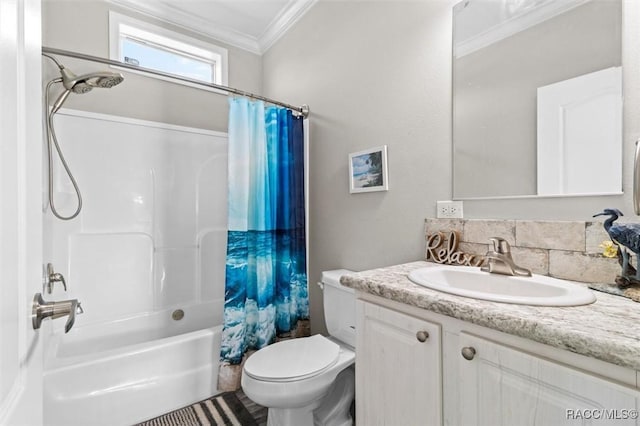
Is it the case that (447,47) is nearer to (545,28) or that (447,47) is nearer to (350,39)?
(545,28)


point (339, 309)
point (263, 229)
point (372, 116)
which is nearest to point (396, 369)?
point (339, 309)

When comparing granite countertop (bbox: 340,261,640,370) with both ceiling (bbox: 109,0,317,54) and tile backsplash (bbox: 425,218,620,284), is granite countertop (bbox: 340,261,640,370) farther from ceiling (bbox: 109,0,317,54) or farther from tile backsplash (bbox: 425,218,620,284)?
ceiling (bbox: 109,0,317,54)

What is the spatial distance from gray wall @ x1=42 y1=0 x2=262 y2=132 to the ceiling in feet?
0.21

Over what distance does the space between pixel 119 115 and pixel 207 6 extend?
1073 millimetres

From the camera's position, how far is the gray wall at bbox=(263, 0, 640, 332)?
3.81ft

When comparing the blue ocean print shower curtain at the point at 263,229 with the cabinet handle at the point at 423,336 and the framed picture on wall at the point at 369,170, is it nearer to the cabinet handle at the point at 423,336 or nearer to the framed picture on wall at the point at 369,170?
the framed picture on wall at the point at 369,170

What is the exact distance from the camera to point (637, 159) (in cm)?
81

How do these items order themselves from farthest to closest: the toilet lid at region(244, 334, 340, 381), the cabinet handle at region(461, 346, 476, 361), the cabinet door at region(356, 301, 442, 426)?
1. the toilet lid at region(244, 334, 340, 381)
2. the cabinet door at region(356, 301, 442, 426)
3. the cabinet handle at region(461, 346, 476, 361)

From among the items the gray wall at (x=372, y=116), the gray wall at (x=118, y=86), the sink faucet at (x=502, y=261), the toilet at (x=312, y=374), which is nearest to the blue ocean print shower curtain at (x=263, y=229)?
the gray wall at (x=372, y=116)

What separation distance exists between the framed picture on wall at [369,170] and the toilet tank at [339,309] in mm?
543

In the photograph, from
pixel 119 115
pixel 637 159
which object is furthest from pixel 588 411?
pixel 119 115

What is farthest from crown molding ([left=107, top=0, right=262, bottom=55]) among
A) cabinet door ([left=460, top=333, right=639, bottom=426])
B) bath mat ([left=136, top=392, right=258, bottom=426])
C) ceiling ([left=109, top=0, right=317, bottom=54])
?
cabinet door ([left=460, top=333, right=639, bottom=426])

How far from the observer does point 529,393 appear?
2.09 ft

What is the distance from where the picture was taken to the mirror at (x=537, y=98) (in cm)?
96
